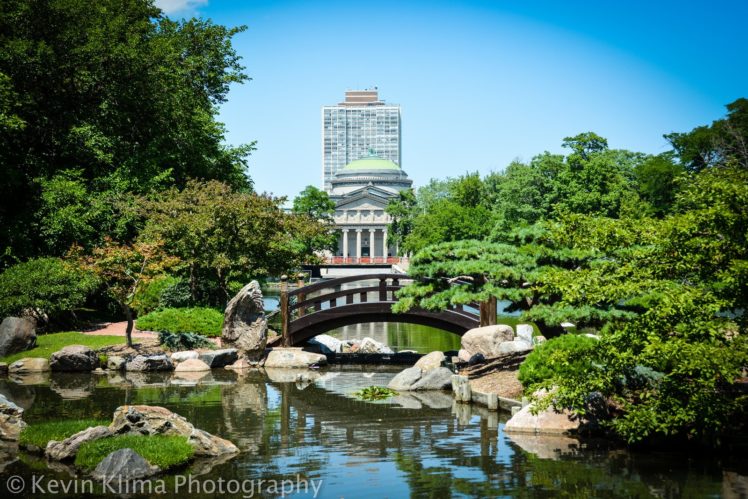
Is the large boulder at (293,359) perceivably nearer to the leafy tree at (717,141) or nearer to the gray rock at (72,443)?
the gray rock at (72,443)

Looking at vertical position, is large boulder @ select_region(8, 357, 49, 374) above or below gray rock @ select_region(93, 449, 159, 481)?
above

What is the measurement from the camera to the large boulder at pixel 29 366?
73.8 ft

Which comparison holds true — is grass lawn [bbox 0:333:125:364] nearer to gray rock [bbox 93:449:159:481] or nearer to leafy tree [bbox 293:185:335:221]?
gray rock [bbox 93:449:159:481]

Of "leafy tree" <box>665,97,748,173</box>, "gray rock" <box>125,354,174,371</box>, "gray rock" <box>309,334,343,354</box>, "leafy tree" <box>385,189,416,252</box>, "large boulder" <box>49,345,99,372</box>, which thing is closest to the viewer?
"large boulder" <box>49,345,99,372</box>

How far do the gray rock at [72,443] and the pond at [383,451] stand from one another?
0.30 m

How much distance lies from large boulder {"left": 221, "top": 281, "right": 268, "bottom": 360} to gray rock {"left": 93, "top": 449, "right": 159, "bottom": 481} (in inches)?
530

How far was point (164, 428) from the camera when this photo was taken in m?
12.8

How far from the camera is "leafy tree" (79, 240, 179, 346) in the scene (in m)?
24.7

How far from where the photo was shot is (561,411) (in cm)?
1398

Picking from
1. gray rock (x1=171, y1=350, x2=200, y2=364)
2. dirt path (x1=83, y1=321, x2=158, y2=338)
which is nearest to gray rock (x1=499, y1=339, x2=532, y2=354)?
gray rock (x1=171, y1=350, x2=200, y2=364)

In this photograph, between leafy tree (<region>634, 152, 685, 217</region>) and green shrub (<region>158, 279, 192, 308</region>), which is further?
leafy tree (<region>634, 152, 685, 217</region>)

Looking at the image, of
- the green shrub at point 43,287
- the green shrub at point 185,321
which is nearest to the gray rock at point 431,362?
the green shrub at point 185,321

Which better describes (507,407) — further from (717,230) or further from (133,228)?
(133,228)

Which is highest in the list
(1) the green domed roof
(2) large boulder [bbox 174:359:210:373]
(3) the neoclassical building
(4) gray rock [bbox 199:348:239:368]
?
(1) the green domed roof
